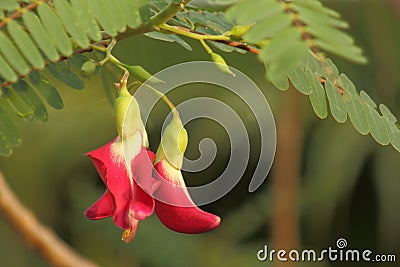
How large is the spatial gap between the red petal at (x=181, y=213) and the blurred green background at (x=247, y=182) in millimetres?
1403

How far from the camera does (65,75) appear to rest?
617 millimetres

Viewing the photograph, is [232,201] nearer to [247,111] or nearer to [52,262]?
[247,111]

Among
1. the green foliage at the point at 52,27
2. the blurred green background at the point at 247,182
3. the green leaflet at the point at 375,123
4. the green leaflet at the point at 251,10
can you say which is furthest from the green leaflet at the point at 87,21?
the blurred green background at the point at 247,182

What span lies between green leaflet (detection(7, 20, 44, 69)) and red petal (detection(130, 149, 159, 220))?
0.08 m

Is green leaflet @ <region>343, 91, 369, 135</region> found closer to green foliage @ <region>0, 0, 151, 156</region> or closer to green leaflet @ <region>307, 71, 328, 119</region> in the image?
green leaflet @ <region>307, 71, 328, 119</region>

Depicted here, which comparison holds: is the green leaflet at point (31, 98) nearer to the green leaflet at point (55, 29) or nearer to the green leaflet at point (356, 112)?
the green leaflet at point (55, 29)

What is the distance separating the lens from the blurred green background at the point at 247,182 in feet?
6.56

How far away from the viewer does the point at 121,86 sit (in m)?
0.57

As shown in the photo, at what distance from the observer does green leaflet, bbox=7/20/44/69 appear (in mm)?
521

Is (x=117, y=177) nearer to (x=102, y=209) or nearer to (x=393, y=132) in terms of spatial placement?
(x=102, y=209)

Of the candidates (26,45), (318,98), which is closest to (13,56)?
(26,45)

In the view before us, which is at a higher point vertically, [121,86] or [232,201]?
[232,201]

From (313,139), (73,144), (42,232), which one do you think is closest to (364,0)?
(313,139)

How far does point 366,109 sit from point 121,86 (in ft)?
0.58
